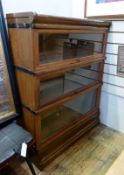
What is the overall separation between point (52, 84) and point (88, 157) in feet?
2.50

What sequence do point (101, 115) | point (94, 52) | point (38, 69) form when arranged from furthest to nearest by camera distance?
1. point (101, 115)
2. point (94, 52)
3. point (38, 69)

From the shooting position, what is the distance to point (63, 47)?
4.88 ft

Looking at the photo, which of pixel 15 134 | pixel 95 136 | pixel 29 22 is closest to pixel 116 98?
pixel 95 136

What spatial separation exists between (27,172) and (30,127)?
0.39 meters

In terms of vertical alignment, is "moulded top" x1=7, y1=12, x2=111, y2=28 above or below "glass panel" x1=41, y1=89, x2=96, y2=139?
above

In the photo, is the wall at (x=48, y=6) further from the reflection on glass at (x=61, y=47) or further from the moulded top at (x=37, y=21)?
the reflection on glass at (x=61, y=47)

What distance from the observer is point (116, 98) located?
1.87 metres

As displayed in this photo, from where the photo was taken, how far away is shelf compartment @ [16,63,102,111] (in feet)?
4.11

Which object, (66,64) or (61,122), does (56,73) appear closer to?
(66,64)

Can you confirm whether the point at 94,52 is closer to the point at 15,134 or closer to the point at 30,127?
the point at 30,127

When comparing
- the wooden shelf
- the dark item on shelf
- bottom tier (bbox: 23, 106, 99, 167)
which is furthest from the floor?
the wooden shelf

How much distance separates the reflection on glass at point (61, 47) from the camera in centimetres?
127

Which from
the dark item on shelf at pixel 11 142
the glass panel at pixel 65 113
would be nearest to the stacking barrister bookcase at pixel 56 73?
the glass panel at pixel 65 113

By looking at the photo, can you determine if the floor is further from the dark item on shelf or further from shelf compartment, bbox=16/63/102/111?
shelf compartment, bbox=16/63/102/111
